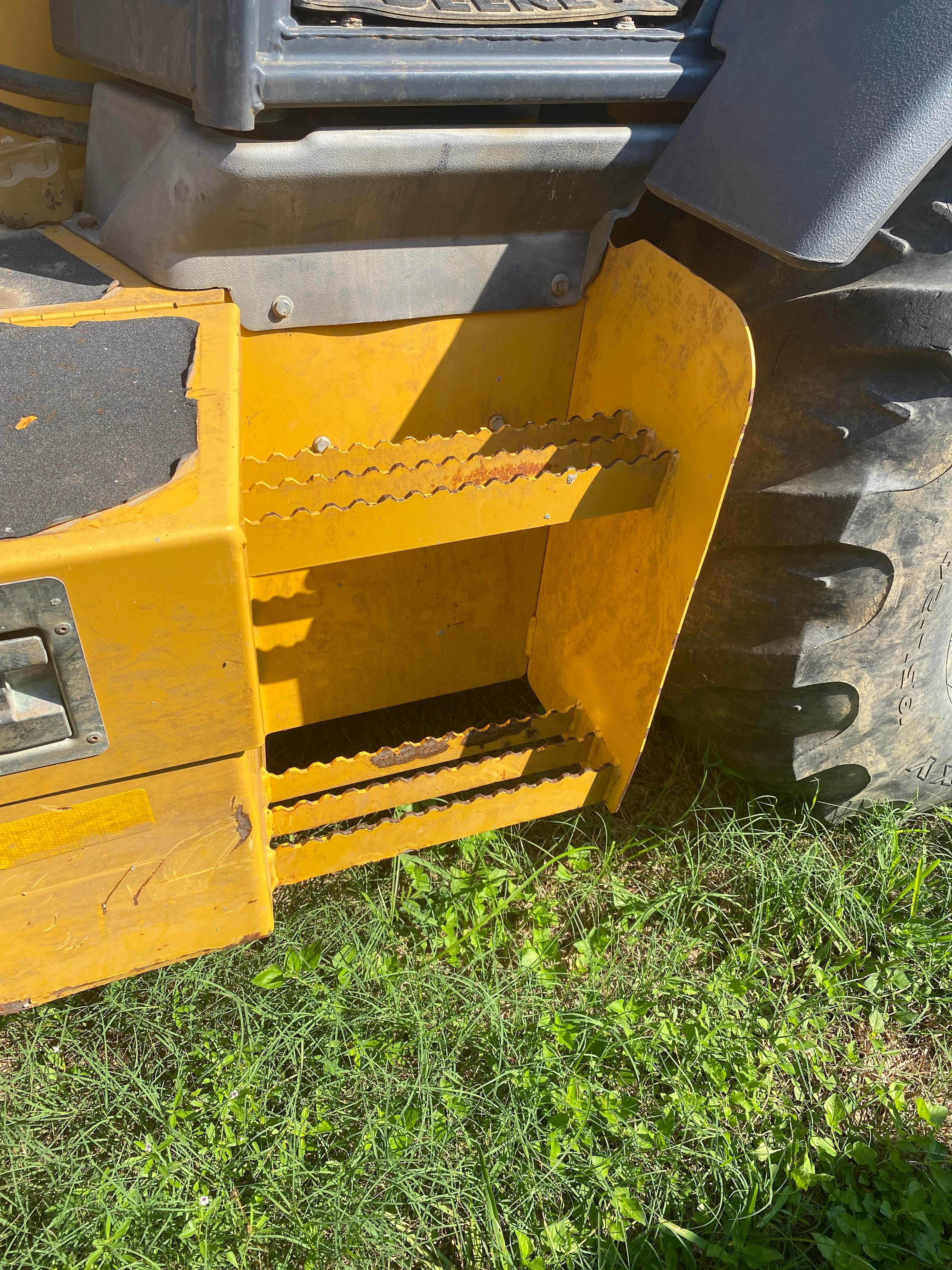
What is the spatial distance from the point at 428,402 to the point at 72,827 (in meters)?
0.82

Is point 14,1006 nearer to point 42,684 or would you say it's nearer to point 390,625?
point 42,684

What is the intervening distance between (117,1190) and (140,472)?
39.6 inches

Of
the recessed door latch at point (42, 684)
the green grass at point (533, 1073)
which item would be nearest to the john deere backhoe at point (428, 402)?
the recessed door latch at point (42, 684)

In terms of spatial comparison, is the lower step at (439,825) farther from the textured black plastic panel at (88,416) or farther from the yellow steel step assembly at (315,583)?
the textured black plastic panel at (88,416)

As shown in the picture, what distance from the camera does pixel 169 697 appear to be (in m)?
0.96

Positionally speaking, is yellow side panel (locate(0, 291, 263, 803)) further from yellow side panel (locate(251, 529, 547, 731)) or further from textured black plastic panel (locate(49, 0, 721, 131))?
yellow side panel (locate(251, 529, 547, 731))

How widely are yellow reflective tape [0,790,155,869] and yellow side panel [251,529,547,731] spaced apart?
1.87 feet

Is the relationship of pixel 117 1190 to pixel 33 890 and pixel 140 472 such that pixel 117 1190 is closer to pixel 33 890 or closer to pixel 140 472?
pixel 33 890

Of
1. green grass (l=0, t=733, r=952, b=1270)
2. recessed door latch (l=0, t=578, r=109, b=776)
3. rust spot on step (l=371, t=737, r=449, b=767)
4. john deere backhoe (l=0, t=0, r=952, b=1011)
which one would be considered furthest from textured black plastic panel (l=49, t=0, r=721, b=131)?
green grass (l=0, t=733, r=952, b=1270)

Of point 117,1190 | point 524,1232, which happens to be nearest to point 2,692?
point 117,1190

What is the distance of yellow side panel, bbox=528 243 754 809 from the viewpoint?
125cm

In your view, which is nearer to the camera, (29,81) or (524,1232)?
(524,1232)

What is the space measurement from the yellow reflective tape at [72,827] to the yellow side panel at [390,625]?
1.87 feet

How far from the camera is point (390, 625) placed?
173 cm
